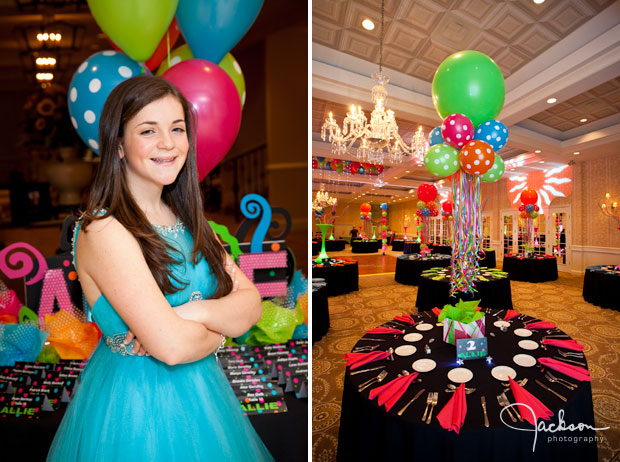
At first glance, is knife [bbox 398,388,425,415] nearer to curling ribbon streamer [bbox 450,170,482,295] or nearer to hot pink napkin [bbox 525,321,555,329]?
hot pink napkin [bbox 525,321,555,329]

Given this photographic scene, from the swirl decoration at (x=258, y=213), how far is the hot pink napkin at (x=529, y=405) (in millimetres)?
1559

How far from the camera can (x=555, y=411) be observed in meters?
1.15

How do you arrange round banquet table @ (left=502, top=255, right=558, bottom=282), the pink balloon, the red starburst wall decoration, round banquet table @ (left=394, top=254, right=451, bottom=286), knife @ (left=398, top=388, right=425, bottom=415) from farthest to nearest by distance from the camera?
the red starburst wall decoration → round banquet table @ (left=502, top=255, right=558, bottom=282) → round banquet table @ (left=394, top=254, right=451, bottom=286) → the pink balloon → knife @ (left=398, top=388, right=425, bottom=415)

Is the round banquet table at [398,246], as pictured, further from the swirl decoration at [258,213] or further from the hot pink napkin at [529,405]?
the hot pink napkin at [529,405]

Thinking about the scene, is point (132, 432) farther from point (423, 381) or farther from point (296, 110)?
point (296, 110)

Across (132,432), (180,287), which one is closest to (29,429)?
(132,432)

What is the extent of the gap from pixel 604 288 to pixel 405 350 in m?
5.00

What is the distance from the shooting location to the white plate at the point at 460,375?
1.34 metres

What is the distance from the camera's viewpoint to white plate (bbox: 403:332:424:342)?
1764 mm

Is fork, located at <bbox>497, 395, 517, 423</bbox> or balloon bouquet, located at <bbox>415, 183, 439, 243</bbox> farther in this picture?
balloon bouquet, located at <bbox>415, 183, 439, 243</bbox>

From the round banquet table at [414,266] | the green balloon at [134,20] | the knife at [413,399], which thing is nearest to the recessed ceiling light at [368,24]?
the green balloon at [134,20]

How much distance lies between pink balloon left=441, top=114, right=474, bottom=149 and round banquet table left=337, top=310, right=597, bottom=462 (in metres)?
2.00

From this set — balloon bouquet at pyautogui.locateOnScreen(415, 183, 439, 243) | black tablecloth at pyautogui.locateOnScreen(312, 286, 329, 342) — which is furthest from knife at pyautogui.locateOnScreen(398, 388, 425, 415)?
balloon bouquet at pyautogui.locateOnScreen(415, 183, 439, 243)

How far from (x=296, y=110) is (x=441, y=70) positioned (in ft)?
4.88
